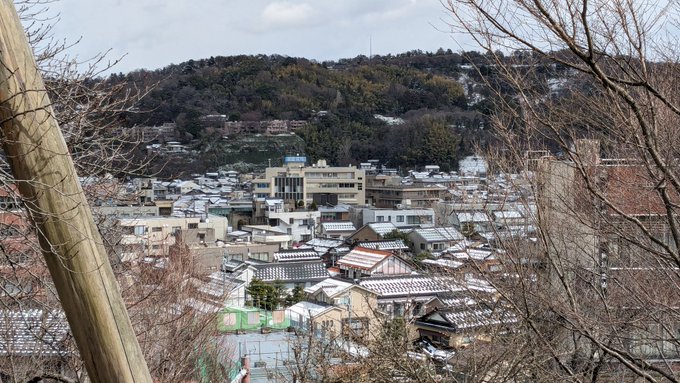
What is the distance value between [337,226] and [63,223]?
3242 centimetres

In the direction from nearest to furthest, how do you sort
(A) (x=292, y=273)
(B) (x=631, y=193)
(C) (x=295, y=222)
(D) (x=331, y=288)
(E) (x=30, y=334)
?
1. (B) (x=631, y=193)
2. (E) (x=30, y=334)
3. (D) (x=331, y=288)
4. (A) (x=292, y=273)
5. (C) (x=295, y=222)

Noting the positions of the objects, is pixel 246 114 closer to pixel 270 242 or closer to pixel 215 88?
pixel 215 88

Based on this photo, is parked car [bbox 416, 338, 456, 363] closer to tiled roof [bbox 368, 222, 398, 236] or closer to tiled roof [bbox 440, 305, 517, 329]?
tiled roof [bbox 440, 305, 517, 329]

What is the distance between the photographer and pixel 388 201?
4288 centimetres

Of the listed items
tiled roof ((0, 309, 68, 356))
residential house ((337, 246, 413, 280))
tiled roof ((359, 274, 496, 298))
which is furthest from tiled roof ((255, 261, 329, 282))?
tiled roof ((0, 309, 68, 356))

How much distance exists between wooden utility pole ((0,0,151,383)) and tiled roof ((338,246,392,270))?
62.5ft

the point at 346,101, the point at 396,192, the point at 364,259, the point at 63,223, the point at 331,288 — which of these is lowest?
the point at 364,259

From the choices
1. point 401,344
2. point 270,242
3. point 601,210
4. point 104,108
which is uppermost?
point 104,108

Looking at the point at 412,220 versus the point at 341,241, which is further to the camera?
the point at 412,220

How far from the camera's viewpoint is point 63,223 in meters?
1.40

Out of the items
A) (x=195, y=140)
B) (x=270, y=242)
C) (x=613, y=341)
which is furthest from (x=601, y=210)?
(x=195, y=140)

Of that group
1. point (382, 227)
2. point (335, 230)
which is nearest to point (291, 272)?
point (382, 227)

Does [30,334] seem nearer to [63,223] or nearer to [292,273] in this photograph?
[63,223]

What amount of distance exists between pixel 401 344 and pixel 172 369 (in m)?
2.70
